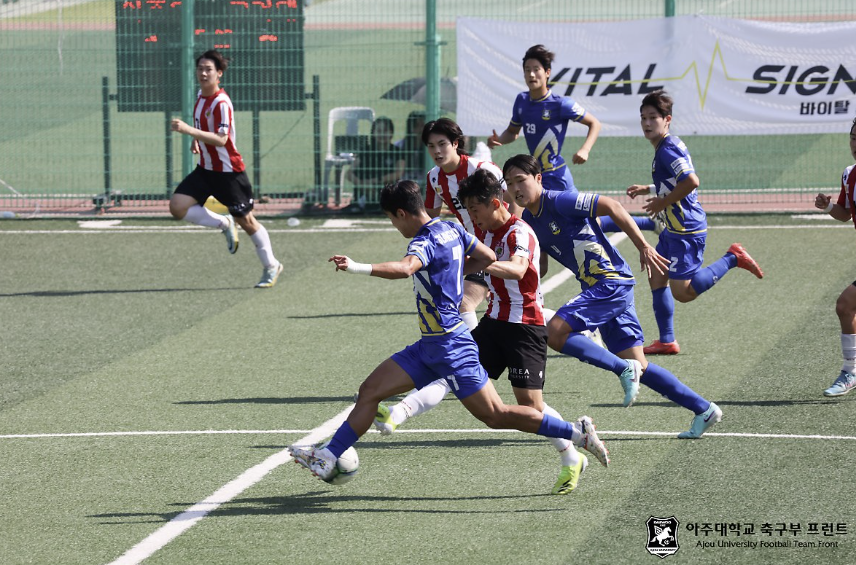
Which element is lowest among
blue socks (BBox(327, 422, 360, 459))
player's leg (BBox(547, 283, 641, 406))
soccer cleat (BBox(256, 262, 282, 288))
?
soccer cleat (BBox(256, 262, 282, 288))

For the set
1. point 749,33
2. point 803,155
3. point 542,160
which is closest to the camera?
point 542,160

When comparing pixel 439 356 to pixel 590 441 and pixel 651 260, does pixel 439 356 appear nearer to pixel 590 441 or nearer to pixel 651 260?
→ pixel 590 441

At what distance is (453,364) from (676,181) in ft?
11.8

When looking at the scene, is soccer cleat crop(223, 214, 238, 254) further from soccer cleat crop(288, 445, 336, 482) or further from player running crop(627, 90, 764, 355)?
soccer cleat crop(288, 445, 336, 482)

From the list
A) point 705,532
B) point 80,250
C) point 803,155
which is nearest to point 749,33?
point 803,155

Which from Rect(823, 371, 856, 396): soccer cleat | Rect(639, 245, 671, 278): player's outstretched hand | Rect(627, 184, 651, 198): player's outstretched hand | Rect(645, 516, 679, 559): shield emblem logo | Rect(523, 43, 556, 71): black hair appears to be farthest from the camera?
Rect(523, 43, 556, 71): black hair

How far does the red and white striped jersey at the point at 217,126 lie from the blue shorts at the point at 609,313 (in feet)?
19.3

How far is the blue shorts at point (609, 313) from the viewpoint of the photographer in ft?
26.8

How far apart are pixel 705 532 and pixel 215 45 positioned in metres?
12.4

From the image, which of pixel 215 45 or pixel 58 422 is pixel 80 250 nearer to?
pixel 215 45

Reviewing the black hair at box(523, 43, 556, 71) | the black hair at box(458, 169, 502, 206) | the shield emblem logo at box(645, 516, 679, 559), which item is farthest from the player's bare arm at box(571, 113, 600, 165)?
the shield emblem logo at box(645, 516, 679, 559)

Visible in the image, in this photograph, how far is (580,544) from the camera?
20.3 feet

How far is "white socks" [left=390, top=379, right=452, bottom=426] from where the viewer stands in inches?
286

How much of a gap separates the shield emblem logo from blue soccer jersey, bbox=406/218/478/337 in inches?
54.9
